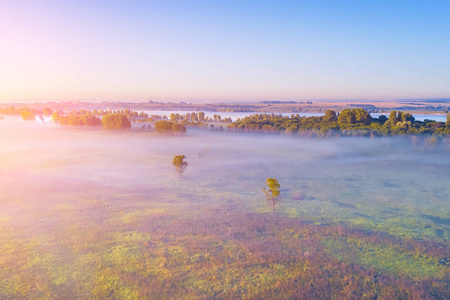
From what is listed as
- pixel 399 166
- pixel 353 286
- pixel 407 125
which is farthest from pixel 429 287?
pixel 407 125

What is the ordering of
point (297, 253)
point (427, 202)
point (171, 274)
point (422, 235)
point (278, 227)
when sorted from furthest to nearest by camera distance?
point (427, 202) → point (278, 227) → point (422, 235) → point (297, 253) → point (171, 274)

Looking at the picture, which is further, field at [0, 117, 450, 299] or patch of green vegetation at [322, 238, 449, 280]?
patch of green vegetation at [322, 238, 449, 280]

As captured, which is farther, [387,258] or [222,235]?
[222,235]

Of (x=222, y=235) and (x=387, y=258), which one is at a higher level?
(x=387, y=258)

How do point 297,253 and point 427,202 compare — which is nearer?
point 297,253

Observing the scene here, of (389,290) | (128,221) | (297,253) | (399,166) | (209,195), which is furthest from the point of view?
(399,166)

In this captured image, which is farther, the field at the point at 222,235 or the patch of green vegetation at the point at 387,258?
A: the patch of green vegetation at the point at 387,258

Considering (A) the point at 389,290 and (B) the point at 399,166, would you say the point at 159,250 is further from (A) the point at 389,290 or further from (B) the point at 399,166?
(B) the point at 399,166
